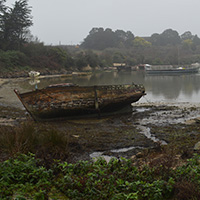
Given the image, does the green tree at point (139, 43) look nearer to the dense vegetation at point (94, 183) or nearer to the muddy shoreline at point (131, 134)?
the muddy shoreline at point (131, 134)

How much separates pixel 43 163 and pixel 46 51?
54.3 m

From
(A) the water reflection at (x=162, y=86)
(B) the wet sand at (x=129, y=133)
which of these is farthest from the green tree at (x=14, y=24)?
(B) the wet sand at (x=129, y=133)

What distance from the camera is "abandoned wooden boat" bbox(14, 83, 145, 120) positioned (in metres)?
10.8

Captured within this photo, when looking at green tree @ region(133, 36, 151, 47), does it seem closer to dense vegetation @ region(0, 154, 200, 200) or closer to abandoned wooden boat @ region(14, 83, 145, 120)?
abandoned wooden boat @ region(14, 83, 145, 120)

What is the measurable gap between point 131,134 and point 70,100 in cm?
389

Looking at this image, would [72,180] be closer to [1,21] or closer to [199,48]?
[1,21]

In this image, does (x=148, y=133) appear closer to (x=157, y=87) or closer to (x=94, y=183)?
(x=94, y=183)

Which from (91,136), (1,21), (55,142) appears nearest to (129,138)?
(91,136)

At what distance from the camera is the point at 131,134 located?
820cm

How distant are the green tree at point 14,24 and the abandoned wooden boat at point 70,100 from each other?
40.1m

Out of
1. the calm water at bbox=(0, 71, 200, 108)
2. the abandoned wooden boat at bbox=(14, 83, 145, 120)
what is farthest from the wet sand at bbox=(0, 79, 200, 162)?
the calm water at bbox=(0, 71, 200, 108)

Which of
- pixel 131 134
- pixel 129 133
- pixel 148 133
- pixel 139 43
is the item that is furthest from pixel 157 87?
pixel 139 43

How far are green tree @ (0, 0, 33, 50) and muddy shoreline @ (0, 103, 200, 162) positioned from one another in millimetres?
39492

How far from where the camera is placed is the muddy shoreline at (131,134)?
6.27 meters
